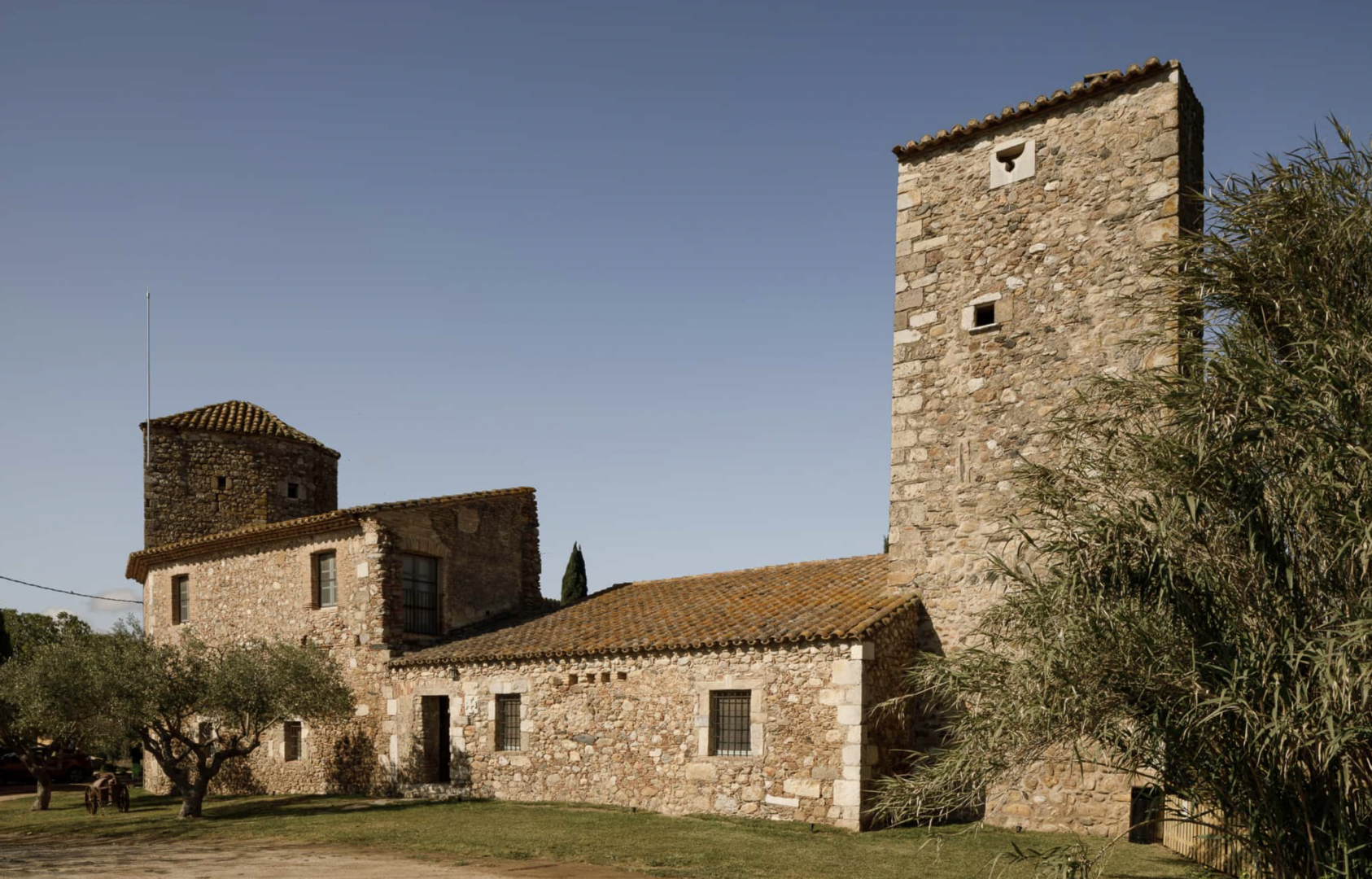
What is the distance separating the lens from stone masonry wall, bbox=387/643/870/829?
15297 millimetres

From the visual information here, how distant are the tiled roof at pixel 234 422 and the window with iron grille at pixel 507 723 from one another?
13.0 m

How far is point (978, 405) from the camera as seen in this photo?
16.4 m

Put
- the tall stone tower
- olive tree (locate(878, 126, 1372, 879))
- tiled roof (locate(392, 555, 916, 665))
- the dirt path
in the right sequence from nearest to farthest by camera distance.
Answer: olive tree (locate(878, 126, 1372, 879))
the dirt path
the tall stone tower
tiled roof (locate(392, 555, 916, 665))

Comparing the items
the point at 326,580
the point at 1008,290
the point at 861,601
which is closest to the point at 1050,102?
the point at 1008,290

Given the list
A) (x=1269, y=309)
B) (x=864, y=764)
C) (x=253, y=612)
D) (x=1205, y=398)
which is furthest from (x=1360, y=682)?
(x=253, y=612)

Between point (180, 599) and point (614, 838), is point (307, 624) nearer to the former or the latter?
point (180, 599)

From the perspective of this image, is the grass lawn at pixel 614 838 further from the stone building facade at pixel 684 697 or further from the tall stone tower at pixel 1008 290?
the tall stone tower at pixel 1008 290

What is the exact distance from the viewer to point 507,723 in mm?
19734

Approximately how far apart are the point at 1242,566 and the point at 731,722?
8.85m

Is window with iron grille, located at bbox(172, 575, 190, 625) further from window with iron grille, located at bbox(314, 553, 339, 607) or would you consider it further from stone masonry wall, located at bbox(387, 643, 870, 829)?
stone masonry wall, located at bbox(387, 643, 870, 829)

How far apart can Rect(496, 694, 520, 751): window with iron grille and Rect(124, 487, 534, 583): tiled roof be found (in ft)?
14.9

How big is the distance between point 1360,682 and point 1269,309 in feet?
11.9

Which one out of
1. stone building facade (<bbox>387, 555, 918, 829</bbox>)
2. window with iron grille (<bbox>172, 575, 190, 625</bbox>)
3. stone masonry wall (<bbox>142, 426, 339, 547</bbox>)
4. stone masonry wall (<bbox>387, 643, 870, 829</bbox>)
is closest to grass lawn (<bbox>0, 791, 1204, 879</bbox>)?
stone masonry wall (<bbox>387, 643, 870, 829</bbox>)

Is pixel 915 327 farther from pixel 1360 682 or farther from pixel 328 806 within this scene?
pixel 328 806
